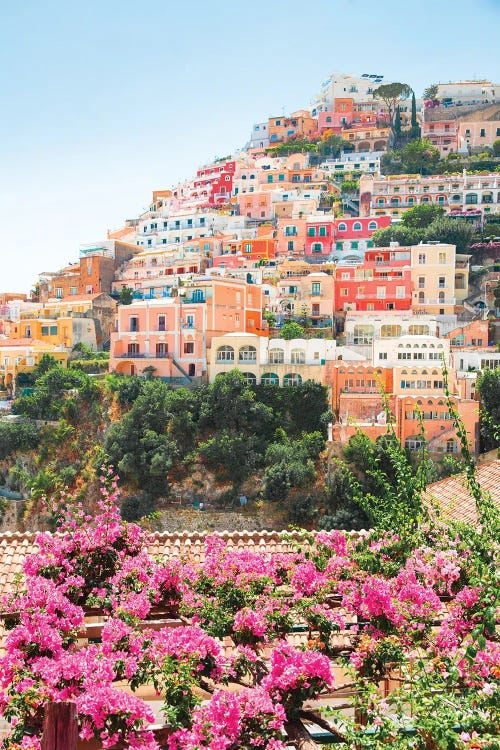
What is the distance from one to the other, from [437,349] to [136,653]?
24136 mm

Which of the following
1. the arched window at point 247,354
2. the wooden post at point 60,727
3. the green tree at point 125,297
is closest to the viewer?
the wooden post at point 60,727

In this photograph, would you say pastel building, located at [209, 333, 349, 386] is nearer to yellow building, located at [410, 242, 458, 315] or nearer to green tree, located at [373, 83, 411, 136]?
yellow building, located at [410, 242, 458, 315]

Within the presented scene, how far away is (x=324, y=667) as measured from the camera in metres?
5.73

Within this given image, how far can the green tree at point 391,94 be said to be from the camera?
212 feet

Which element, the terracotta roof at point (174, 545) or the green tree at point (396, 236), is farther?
the green tree at point (396, 236)

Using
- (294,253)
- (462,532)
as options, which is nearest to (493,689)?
(462,532)

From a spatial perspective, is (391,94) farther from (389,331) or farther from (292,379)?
(292,379)

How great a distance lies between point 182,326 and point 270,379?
486cm

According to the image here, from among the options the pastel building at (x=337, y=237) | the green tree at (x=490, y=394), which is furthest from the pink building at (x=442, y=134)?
the green tree at (x=490, y=394)

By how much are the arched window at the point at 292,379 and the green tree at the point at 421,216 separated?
18.7m

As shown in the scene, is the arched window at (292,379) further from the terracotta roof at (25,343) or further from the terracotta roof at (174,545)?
the terracotta roof at (174,545)

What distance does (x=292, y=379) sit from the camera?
29578 millimetres

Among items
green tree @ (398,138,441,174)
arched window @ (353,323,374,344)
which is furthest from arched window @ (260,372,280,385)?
green tree @ (398,138,441,174)

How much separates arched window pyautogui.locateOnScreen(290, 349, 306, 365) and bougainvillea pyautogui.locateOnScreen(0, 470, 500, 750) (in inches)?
856
